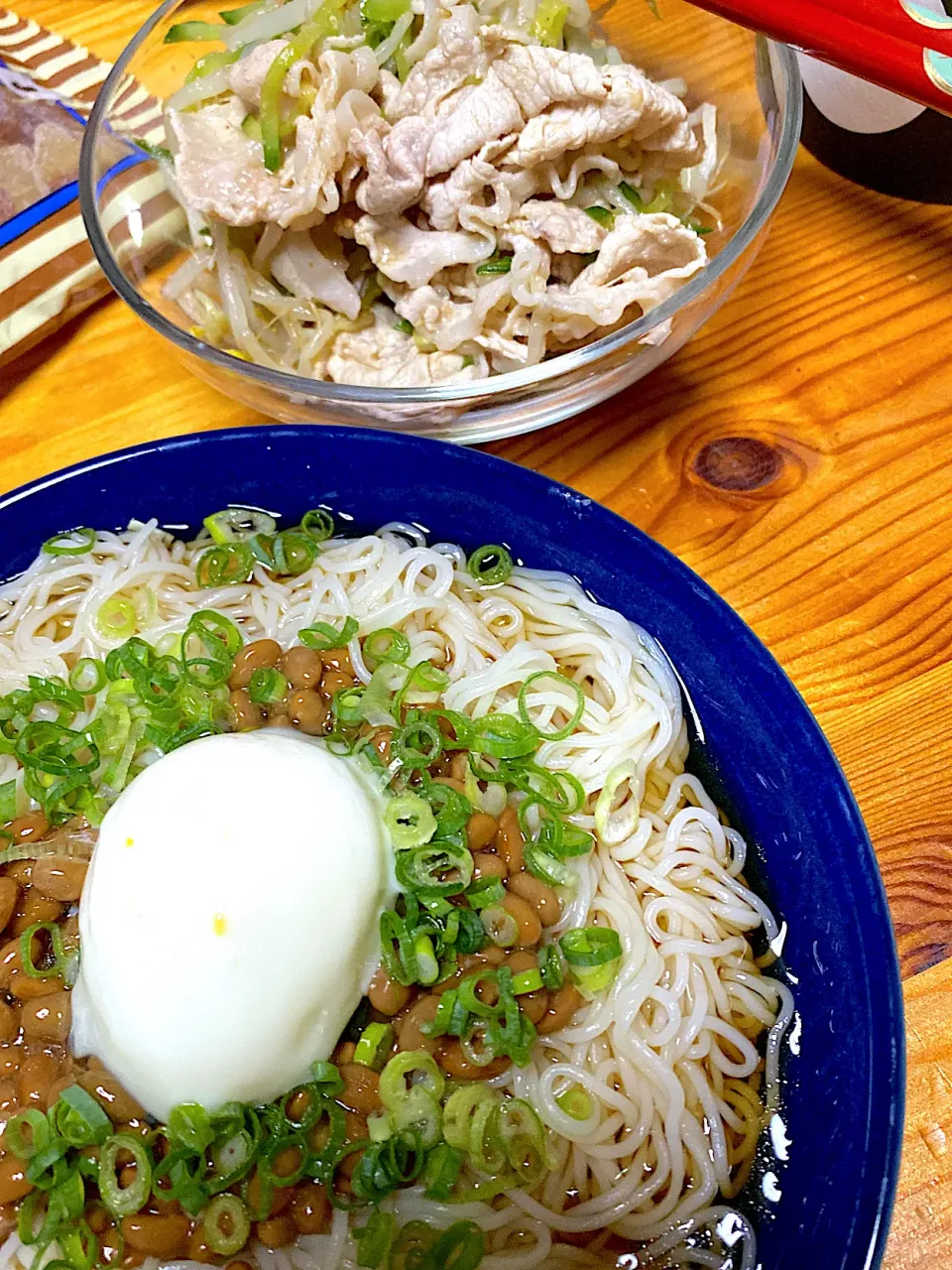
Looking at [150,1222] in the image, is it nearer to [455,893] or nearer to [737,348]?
[455,893]

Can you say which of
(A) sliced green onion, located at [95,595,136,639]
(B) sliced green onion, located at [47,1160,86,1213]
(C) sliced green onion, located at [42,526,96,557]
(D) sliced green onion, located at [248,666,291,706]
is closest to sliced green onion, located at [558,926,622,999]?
(D) sliced green onion, located at [248,666,291,706]

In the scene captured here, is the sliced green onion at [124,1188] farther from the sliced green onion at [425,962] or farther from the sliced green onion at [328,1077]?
the sliced green onion at [425,962]

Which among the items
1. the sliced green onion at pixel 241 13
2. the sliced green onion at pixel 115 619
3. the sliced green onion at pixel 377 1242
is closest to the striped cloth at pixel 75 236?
the sliced green onion at pixel 241 13

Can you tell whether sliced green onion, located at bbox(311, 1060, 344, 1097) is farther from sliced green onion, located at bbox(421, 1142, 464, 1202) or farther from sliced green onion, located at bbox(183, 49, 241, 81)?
A: sliced green onion, located at bbox(183, 49, 241, 81)

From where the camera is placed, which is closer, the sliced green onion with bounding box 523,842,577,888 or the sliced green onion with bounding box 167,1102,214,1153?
the sliced green onion with bounding box 167,1102,214,1153

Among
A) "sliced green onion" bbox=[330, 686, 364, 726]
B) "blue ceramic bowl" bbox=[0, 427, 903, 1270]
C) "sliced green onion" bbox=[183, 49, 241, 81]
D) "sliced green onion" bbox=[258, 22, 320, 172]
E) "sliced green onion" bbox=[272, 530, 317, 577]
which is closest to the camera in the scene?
"blue ceramic bowl" bbox=[0, 427, 903, 1270]

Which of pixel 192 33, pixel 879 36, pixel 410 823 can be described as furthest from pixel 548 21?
pixel 410 823
